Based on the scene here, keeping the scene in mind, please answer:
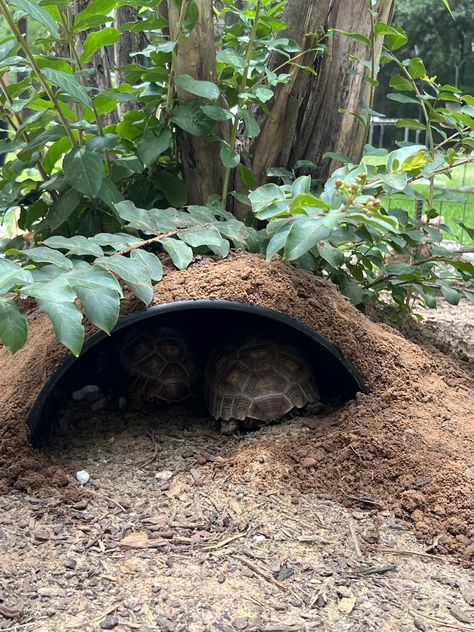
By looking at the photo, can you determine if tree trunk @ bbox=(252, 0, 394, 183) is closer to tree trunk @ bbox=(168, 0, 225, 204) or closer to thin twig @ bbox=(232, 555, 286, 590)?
tree trunk @ bbox=(168, 0, 225, 204)

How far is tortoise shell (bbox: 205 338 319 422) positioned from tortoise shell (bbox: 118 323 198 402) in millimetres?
121

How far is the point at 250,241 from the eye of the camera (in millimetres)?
2631

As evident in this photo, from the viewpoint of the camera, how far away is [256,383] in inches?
104

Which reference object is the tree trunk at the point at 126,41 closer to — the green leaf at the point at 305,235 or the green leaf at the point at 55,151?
the green leaf at the point at 55,151

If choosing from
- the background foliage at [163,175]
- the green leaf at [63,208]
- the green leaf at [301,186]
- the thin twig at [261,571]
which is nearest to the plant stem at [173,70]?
the background foliage at [163,175]

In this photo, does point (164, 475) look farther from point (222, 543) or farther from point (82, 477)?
point (222, 543)

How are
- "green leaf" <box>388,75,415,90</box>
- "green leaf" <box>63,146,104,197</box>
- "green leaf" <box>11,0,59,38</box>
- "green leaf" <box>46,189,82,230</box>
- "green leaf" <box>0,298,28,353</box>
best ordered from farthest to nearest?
"green leaf" <box>388,75,415,90</box> → "green leaf" <box>46,189,82,230</box> → "green leaf" <box>63,146,104,197</box> → "green leaf" <box>11,0,59,38</box> → "green leaf" <box>0,298,28,353</box>

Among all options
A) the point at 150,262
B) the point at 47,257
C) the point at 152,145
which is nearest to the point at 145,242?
the point at 150,262

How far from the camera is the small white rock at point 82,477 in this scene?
7.30 ft

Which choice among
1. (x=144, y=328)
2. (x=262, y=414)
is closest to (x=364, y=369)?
(x=262, y=414)

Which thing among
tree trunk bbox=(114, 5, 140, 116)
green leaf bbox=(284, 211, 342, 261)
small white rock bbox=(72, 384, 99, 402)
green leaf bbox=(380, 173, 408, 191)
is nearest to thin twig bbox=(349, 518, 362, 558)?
green leaf bbox=(284, 211, 342, 261)

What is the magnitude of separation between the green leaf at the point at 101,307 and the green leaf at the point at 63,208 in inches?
32.1

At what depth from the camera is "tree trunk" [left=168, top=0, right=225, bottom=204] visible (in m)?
2.66

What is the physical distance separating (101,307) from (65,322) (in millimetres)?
161
